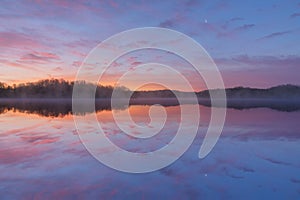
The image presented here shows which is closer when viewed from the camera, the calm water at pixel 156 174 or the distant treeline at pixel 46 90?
the calm water at pixel 156 174

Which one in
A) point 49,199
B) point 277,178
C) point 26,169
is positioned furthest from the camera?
point 26,169

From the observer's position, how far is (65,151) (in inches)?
308

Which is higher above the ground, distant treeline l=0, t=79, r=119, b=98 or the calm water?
distant treeline l=0, t=79, r=119, b=98

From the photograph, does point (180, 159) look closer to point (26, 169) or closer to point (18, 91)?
point (26, 169)

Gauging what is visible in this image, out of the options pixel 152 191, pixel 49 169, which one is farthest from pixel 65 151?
pixel 152 191

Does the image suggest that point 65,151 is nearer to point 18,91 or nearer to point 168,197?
point 168,197

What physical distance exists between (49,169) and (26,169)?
516mm

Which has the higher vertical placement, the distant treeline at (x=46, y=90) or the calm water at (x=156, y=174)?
the distant treeline at (x=46, y=90)

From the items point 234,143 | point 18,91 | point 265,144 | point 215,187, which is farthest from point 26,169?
point 18,91

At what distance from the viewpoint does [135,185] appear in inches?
200

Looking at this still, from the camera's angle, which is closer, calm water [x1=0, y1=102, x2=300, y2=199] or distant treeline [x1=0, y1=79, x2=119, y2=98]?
calm water [x1=0, y1=102, x2=300, y2=199]

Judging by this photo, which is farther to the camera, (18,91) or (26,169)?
(18,91)

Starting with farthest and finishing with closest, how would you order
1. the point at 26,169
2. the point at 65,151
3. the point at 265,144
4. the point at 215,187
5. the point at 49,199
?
the point at 265,144 < the point at 65,151 < the point at 26,169 < the point at 215,187 < the point at 49,199

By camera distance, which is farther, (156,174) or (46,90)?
(46,90)
